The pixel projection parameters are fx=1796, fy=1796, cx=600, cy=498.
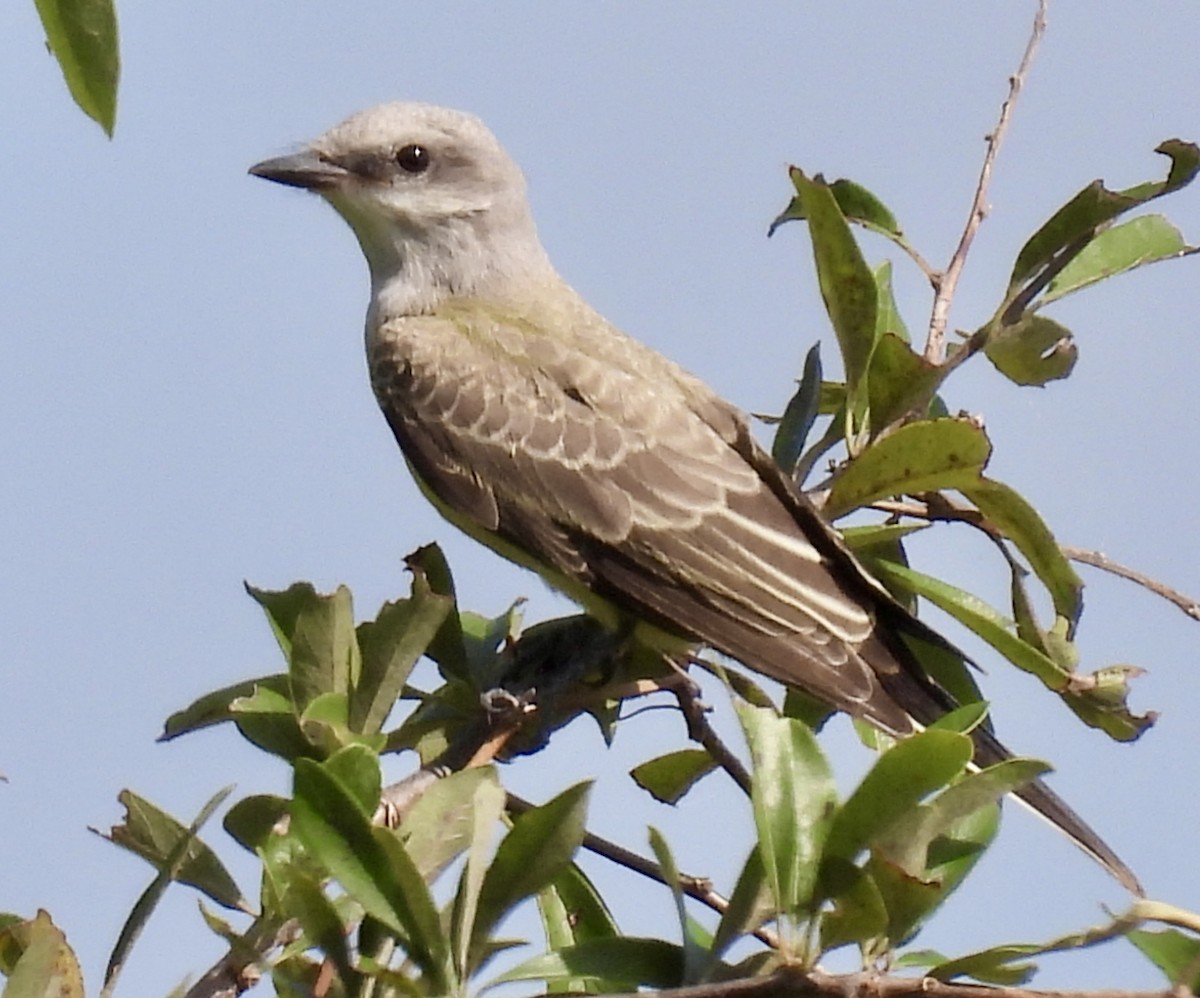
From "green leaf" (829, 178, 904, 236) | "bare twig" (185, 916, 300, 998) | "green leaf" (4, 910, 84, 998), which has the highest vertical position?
"green leaf" (829, 178, 904, 236)

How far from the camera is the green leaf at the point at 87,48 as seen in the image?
1.88 meters

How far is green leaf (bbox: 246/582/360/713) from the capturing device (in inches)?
109

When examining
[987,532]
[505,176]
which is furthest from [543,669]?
[505,176]

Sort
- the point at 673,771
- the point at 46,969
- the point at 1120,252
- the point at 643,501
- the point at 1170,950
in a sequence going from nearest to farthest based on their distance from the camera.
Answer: the point at 1170,950
the point at 46,969
the point at 673,771
the point at 1120,252
the point at 643,501

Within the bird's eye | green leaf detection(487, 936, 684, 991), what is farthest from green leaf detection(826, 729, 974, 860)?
the bird's eye

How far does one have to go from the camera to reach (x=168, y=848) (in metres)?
2.50

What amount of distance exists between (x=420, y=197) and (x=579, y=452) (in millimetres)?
1300

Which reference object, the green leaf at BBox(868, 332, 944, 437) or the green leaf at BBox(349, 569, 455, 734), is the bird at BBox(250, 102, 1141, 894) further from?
the green leaf at BBox(349, 569, 455, 734)

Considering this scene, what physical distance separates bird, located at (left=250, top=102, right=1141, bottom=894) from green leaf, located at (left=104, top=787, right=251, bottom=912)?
1743 millimetres

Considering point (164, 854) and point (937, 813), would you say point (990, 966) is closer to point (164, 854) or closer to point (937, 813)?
point (937, 813)

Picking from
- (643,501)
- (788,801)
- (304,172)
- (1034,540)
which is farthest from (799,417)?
(304,172)

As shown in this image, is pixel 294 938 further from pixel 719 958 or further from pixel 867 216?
pixel 867 216

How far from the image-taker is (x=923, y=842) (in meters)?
2.30

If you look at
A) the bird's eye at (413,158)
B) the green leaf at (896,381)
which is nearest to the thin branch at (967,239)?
the green leaf at (896,381)
